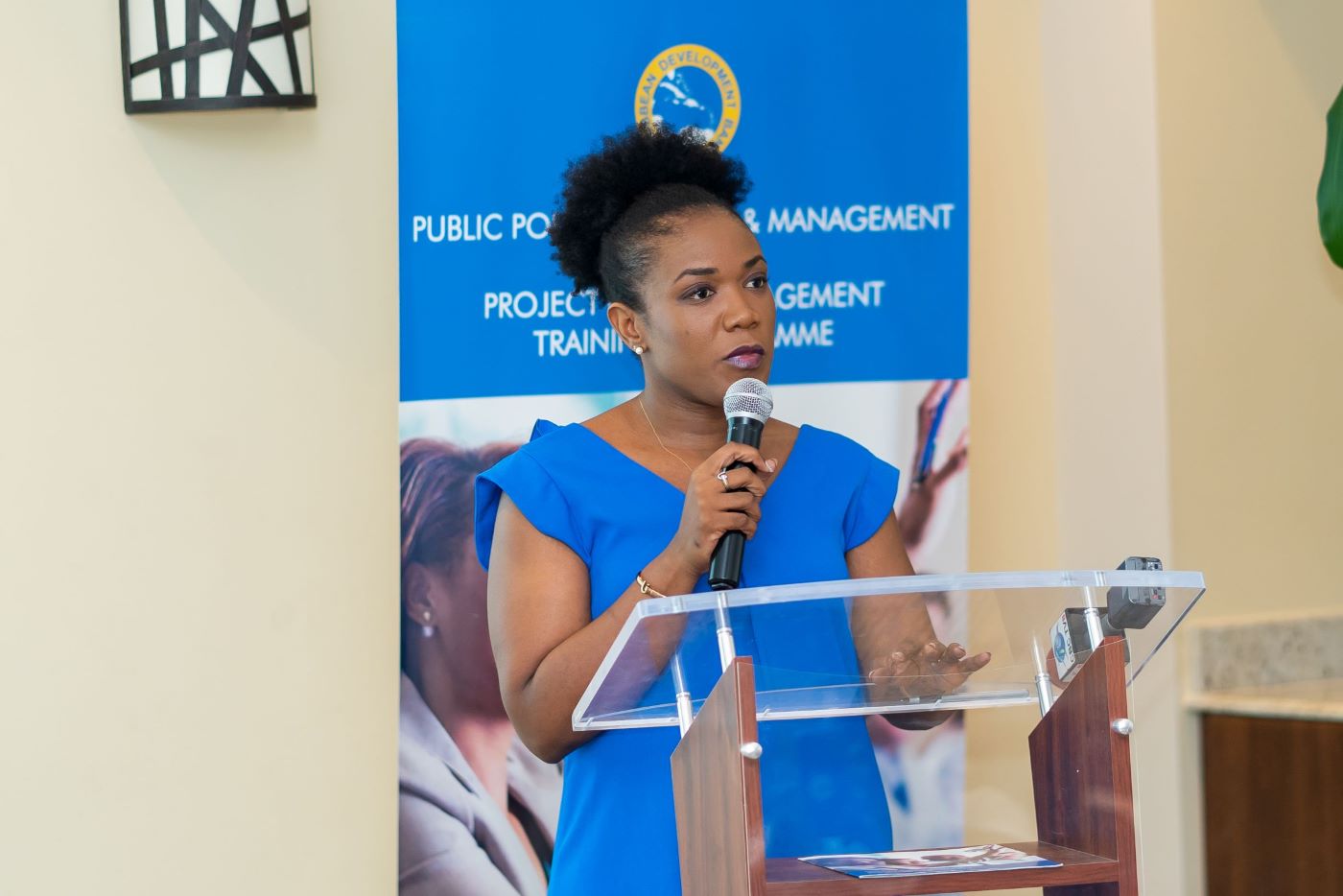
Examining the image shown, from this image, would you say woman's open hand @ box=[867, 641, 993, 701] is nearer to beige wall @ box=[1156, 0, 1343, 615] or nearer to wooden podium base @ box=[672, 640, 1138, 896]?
wooden podium base @ box=[672, 640, 1138, 896]

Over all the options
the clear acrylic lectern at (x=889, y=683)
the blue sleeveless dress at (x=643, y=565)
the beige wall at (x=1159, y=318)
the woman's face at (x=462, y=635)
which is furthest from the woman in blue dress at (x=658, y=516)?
the beige wall at (x=1159, y=318)

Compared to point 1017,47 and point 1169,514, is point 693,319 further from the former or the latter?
point 1017,47

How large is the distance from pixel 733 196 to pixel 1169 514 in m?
1.26

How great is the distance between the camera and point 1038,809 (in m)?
1.44

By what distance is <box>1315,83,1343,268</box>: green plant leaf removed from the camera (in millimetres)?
2680

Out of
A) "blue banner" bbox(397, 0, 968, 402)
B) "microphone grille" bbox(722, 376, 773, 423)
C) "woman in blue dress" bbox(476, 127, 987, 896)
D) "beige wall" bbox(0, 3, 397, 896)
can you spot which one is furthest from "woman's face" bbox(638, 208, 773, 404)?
"beige wall" bbox(0, 3, 397, 896)

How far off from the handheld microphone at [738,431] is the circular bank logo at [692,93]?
1269 mm

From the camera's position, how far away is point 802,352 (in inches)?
115

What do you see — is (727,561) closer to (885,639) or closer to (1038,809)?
(885,639)

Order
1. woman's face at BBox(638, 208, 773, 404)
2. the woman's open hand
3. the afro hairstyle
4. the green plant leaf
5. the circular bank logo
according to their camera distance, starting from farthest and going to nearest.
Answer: the circular bank logo → the green plant leaf → the afro hairstyle → woman's face at BBox(638, 208, 773, 404) → the woman's open hand

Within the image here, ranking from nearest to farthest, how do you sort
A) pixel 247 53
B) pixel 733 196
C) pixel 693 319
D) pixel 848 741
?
pixel 848 741
pixel 693 319
pixel 733 196
pixel 247 53

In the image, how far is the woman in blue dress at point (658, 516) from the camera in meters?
1.58

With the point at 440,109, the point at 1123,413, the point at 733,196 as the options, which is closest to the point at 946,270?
the point at 1123,413

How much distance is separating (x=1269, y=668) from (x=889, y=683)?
75.7 inches
